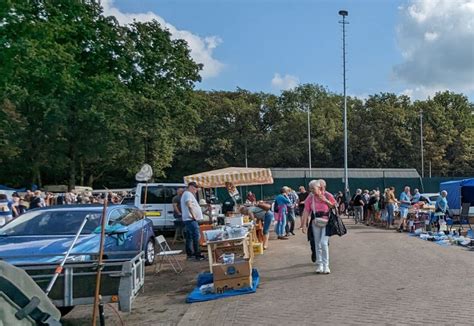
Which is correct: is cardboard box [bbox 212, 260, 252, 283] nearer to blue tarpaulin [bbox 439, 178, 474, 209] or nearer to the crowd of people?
the crowd of people

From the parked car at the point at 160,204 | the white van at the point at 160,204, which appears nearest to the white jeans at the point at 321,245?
the parked car at the point at 160,204

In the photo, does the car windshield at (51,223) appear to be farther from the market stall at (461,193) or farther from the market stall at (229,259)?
the market stall at (461,193)

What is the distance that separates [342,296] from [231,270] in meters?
1.83

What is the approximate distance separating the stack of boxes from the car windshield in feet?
7.73

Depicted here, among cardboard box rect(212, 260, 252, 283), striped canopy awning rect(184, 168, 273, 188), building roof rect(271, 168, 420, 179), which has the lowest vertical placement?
cardboard box rect(212, 260, 252, 283)

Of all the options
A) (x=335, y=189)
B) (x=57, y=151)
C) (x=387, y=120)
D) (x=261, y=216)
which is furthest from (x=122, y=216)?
(x=387, y=120)

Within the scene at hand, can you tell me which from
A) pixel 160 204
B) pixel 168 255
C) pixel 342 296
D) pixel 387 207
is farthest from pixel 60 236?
pixel 387 207

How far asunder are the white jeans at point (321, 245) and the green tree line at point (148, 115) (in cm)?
1049

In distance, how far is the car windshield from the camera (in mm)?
8312

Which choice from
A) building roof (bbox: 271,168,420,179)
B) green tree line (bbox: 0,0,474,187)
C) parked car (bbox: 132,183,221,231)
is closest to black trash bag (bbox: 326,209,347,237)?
parked car (bbox: 132,183,221,231)

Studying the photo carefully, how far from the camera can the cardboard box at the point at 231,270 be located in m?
7.99

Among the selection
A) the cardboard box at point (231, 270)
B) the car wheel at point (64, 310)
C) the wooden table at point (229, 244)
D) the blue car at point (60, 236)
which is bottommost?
A: the car wheel at point (64, 310)

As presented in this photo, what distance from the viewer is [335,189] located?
41.7m

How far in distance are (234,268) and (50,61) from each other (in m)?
16.1
